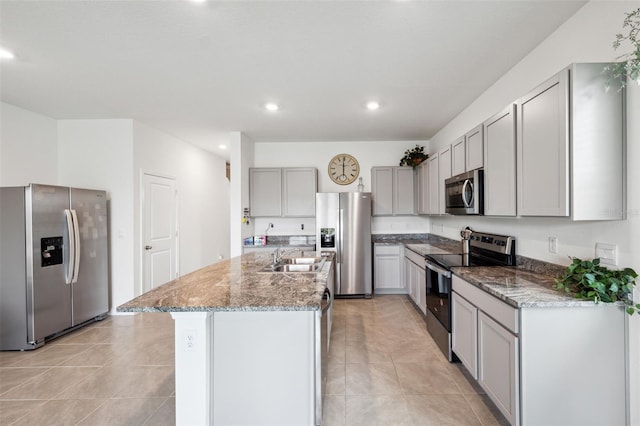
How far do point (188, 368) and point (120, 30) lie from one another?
232cm

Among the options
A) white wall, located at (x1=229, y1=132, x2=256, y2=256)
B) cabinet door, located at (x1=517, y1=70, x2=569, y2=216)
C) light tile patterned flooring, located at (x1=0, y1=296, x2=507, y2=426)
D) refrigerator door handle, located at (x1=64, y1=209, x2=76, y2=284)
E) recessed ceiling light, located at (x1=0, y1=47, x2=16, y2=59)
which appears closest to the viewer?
cabinet door, located at (x1=517, y1=70, x2=569, y2=216)

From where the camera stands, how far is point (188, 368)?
157cm

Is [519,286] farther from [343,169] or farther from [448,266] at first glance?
[343,169]

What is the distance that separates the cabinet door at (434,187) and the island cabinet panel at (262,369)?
9.50ft

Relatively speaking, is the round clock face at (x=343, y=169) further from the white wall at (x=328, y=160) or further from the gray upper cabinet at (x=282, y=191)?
the gray upper cabinet at (x=282, y=191)

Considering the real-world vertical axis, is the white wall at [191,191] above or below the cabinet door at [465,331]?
above

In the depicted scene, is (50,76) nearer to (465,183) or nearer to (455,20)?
(455,20)

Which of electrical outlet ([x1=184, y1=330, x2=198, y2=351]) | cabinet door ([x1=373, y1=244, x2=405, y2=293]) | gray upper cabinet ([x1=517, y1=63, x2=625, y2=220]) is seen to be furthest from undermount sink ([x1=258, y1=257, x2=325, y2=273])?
gray upper cabinet ([x1=517, y1=63, x2=625, y2=220])

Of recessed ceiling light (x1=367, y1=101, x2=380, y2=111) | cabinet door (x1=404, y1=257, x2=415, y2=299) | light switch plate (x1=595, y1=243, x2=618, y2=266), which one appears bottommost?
cabinet door (x1=404, y1=257, x2=415, y2=299)

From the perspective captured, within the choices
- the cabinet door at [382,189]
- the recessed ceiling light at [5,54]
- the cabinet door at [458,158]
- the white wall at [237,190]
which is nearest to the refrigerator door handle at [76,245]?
the recessed ceiling light at [5,54]

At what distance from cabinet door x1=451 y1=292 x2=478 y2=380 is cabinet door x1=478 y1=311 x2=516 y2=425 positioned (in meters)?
0.06

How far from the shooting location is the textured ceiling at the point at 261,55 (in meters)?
1.89

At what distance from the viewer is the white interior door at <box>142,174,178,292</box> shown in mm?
4266

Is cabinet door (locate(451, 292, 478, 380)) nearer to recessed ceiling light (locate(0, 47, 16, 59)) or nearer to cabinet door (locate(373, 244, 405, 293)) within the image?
cabinet door (locate(373, 244, 405, 293))
